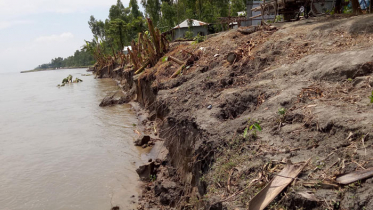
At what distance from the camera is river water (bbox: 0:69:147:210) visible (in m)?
6.53

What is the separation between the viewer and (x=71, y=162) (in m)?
8.70

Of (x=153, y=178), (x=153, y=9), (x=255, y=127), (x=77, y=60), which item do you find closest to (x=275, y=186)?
(x=255, y=127)

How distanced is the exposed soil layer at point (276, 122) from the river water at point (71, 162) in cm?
104

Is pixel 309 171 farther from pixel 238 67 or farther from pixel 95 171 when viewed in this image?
pixel 95 171

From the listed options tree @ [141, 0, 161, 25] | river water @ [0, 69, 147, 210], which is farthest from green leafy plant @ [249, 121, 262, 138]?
tree @ [141, 0, 161, 25]

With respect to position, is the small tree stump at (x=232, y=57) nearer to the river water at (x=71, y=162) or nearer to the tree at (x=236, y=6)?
the river water at (x=71, y=162)

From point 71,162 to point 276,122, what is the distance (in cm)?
649

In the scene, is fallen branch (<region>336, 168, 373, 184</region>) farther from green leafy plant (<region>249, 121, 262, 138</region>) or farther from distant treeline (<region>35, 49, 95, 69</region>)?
distant treeline (<region>35, 49, 95, 69</region>)

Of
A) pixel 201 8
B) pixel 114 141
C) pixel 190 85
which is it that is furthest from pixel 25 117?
pixel 201 8

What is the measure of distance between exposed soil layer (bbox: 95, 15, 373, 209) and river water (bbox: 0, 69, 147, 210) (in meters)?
1.04

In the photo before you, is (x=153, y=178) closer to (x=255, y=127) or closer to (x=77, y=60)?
(x=255, y=127)

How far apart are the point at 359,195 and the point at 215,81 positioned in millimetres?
5132

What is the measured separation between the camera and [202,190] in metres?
4.28

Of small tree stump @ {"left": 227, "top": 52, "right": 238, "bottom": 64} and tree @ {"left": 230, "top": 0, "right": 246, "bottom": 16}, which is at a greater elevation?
tree @ {"left": 230, "top": 0, "right": 246, "bottom": 16}
